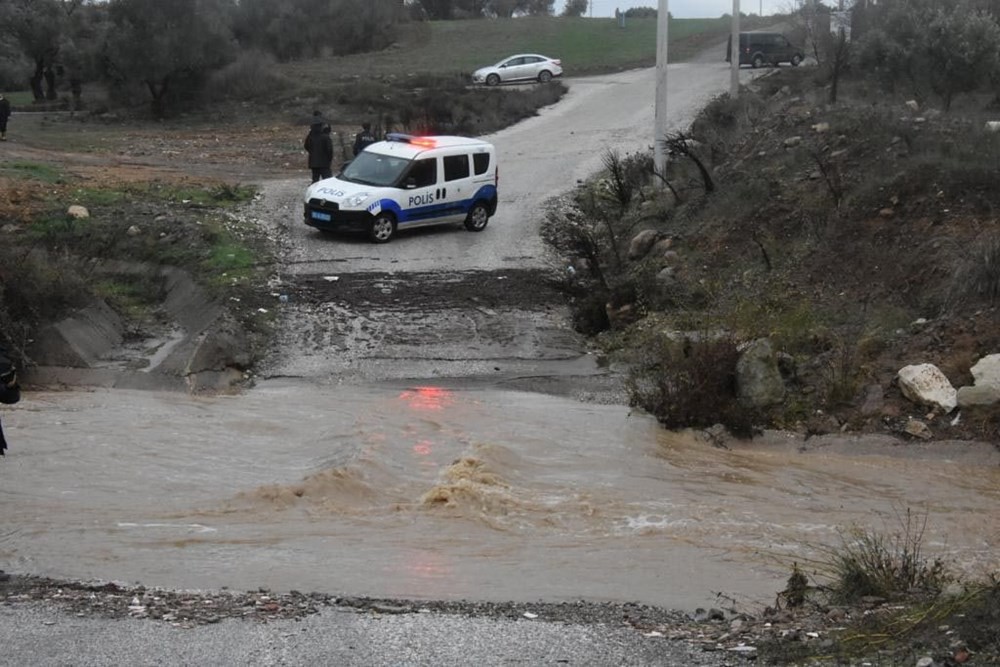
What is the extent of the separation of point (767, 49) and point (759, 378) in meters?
32.6

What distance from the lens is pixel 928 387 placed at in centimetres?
1362

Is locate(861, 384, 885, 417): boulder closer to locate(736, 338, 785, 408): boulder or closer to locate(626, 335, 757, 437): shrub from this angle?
locate(736, 338, 785, 408): boulder

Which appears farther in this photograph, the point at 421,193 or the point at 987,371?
the point at 421,193

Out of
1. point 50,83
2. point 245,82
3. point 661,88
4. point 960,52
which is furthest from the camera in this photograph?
point 50,83

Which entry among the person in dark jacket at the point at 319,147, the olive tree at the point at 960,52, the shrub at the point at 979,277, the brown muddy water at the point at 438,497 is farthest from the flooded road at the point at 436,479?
the olive tree at the point at 960,52

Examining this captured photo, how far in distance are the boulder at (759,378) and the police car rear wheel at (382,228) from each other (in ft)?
27.8

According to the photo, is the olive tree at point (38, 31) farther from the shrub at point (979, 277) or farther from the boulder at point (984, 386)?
the boulder at point (984, 386)

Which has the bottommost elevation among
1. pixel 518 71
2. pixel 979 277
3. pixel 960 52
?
pixel 979 277

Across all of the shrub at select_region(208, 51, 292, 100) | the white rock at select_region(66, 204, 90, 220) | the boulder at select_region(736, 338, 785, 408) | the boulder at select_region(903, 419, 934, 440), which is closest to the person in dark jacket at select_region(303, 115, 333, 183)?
the white rock at select_region(66, 204, 90, 220)

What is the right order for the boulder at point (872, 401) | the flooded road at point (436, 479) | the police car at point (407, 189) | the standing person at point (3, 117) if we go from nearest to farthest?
the flooded road at point (436, 479), the boulder at point (872, 401), the police car at point (407, 189), the standing person at point (3, 117)

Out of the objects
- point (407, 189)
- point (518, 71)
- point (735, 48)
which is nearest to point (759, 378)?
point (407, 189)

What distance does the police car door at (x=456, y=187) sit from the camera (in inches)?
856

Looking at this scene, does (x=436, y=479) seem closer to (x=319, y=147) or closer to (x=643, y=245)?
(x=643, y=245)

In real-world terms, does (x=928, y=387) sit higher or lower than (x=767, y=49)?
lower
